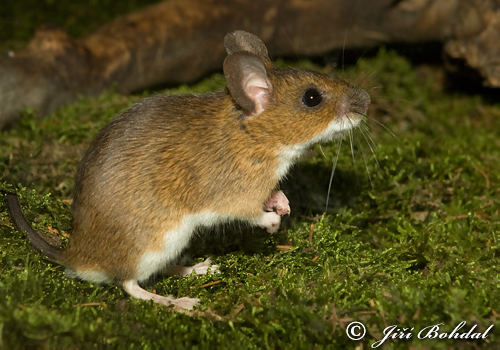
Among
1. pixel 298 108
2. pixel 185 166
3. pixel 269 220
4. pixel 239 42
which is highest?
pixel 239 42

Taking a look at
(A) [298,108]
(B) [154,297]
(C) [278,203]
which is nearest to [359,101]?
(A) [298,108]

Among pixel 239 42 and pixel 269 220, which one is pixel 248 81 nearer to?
pixel 239 42

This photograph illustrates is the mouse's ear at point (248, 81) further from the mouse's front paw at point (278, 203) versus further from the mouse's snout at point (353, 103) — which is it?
the mouse's front paw at point (278, 203)

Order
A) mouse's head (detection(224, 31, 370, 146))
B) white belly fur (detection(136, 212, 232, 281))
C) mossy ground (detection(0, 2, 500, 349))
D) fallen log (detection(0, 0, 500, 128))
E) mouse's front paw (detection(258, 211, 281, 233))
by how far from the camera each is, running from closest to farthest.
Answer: mossy ground (detection(0, 2, 500, 349)) → white belly fur (detection(136, 212, 232, 281)) → mouse's head (detection(224, 31, 370, 146)) → mouse's front paw (detection(258, 211, 281, 233)) → fallen log (detection(0, 0, 500, 128))

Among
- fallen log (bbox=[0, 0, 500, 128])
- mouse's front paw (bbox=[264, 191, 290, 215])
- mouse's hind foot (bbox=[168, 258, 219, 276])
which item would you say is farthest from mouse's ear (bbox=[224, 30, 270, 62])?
fallen log (bbox=[0, 0, 500, 128])

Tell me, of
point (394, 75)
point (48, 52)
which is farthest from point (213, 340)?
point (394, 75)

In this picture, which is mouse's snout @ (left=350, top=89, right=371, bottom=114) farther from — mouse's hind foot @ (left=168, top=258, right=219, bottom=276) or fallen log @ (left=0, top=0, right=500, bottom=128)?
fallen log @ (left=0, top=0, right=500, bottom=128)

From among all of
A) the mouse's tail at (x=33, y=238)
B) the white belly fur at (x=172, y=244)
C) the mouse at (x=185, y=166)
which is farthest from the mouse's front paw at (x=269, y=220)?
the mouse's tail at (x=33, y=238)

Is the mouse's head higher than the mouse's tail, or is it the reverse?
the mouse's head
